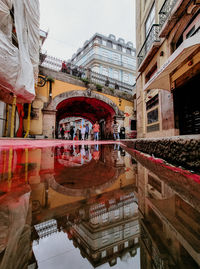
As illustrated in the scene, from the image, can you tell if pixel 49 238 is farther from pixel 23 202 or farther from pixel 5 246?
pixel 23 202

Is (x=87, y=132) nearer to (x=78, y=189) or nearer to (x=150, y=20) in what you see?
(x=150, y=20)

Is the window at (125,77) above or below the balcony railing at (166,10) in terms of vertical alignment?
above

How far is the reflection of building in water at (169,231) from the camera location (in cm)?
36

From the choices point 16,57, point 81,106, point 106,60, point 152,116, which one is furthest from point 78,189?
point 106,60

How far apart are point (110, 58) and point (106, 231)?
3085 centimetres

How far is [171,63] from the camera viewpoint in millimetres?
4816

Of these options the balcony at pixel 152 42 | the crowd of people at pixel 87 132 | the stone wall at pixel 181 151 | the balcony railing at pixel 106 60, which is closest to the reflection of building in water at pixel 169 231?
the stone wall at pixel 181 151

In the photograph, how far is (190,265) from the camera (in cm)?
33

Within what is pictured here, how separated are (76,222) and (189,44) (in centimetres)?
484

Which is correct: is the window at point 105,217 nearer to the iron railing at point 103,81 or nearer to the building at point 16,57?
the building at point 16,57

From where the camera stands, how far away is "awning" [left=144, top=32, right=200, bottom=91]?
12.5 feet

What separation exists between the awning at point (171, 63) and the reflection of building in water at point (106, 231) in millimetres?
4602

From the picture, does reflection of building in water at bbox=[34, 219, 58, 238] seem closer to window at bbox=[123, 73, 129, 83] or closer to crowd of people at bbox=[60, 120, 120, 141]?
crowd of people at bbox=[60, 120, 120, 141]

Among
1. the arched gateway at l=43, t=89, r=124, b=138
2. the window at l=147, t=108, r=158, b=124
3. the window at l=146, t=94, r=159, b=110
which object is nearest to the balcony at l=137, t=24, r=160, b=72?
the window at l=146, t=94, r=159, b=110
